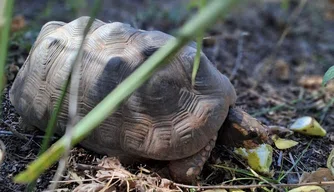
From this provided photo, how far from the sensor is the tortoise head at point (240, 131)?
75.9 inches

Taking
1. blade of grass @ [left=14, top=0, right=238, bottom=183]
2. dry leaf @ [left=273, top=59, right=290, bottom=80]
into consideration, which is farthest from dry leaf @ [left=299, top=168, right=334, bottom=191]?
dry leaf @ [left=273, top=59, right=290, bottom=80]

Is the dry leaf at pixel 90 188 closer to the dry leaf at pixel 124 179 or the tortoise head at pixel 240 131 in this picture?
the dry leaf at pixel 124 179

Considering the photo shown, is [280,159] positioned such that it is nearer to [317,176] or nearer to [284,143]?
[284,143]

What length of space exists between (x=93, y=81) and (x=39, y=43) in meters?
0.39

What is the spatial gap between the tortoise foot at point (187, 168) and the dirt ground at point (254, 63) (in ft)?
0.25

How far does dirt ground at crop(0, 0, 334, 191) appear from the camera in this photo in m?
1.98

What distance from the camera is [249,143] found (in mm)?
2006

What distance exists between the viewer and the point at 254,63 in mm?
3984

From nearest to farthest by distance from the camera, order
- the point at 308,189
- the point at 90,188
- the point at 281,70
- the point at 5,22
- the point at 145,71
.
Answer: the point at 145,71 → the point at 5,22 → the point at 90,188 → the point at 308,189 → the point at 281,70

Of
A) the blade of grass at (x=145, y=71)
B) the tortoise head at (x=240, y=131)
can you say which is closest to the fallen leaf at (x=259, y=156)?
the tortoise head at (x=240, y=131)

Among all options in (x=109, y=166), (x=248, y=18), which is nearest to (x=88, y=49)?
(x=109, y=166)

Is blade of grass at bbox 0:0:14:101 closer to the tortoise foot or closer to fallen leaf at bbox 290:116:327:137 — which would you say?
the tortoise foot

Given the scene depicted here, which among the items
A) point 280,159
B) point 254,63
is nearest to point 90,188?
point 280,159

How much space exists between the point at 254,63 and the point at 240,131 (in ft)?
7.04
